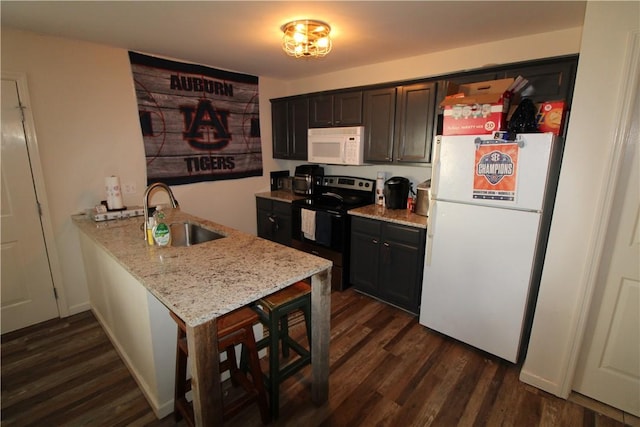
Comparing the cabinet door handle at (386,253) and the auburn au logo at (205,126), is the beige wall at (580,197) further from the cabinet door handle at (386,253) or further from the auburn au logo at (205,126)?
the auburn au logo at (205,126)

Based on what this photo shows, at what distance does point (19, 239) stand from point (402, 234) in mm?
3209

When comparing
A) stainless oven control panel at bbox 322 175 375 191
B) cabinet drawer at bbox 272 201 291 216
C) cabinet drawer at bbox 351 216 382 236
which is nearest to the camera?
cabinet drawer at bbox 351 216 382 236

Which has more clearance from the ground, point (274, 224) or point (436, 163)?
point (436, 163)

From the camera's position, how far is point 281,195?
387 cm

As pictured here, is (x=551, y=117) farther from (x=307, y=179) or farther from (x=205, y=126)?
(x=205, y=126)

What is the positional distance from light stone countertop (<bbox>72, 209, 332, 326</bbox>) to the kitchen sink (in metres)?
0.29

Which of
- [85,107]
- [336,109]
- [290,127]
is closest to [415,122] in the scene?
[336,109]

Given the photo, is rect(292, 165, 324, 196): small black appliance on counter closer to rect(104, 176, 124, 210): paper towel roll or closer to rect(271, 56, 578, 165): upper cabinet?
rect(271, 56, 578, 165): upper cabinet

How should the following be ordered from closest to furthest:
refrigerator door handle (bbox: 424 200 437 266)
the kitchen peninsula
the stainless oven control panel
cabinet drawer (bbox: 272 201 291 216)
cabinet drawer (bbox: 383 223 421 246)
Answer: the kitchen peninsula, refrigerator door handle (bbox: 424 200 437 266), cabinet drawer (bbox: 383 223 421 246), the stainless oven control panel, cabinet drawer (bbox: 272 201 291 216)

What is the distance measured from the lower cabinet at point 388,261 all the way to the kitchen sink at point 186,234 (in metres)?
1.43

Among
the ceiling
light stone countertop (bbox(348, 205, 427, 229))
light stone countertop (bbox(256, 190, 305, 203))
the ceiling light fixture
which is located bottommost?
light stone countertop (bbox(348, 205, 427, 229))

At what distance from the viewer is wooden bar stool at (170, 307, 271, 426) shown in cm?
144

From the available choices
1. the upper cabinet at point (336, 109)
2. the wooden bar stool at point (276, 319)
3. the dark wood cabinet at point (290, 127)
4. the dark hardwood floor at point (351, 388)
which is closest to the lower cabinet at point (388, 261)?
the dark hardwood floor at point (351, 388)

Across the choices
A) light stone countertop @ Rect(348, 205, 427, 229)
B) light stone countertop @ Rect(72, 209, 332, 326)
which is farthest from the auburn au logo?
light stone countertop @ Rect(348, 205, 427, 229)
